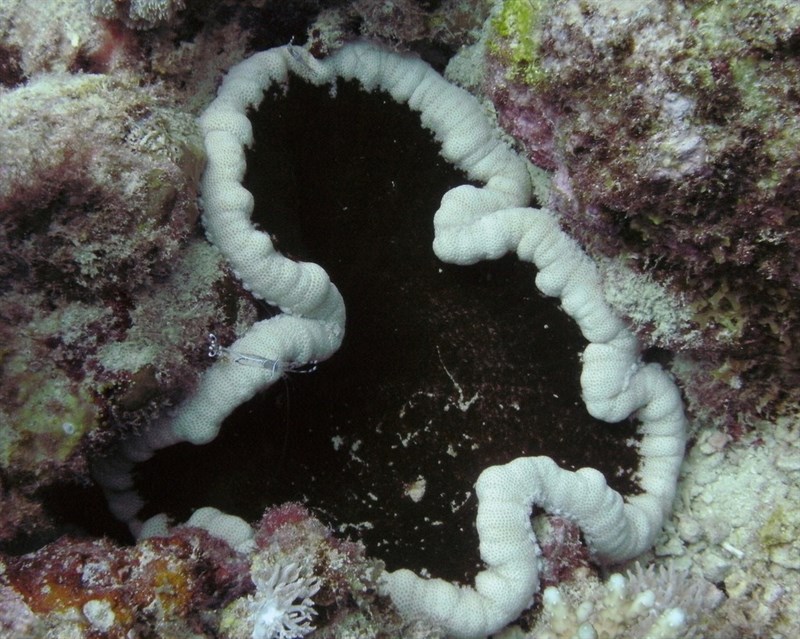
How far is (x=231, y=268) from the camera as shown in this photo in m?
3.12

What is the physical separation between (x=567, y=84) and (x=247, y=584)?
270 cm

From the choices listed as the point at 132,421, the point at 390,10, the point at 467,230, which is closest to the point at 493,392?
the point at 467,230

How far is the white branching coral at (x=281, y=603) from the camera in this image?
256 cm

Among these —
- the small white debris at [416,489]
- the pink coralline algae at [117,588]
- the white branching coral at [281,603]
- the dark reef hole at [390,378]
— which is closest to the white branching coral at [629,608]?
the dark reef hole at [390,378]

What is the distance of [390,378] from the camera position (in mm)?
3619

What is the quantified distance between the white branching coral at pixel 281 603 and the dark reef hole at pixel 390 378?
2.55ft

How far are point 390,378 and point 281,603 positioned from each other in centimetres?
140

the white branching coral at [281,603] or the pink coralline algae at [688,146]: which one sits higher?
the pink coralline algae at [688,146]

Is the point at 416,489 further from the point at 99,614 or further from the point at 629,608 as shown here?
the point at 99,614

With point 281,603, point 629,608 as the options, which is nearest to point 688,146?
point 629,608

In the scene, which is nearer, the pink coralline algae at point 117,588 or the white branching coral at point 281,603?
the pink coralline algae at point 117,588

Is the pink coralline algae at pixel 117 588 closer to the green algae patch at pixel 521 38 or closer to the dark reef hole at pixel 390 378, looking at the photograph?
the dark reef hole at pixel 390 378

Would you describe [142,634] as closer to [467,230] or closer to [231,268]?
[231,268]

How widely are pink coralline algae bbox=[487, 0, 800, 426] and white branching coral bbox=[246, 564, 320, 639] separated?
2.17 m
